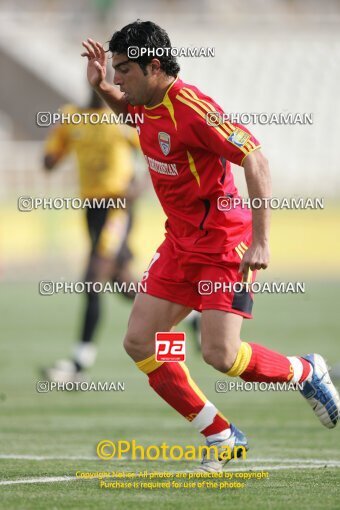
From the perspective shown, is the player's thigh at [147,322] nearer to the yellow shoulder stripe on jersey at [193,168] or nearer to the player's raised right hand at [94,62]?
the yellow shoulder stripe on jersey at [193,168]

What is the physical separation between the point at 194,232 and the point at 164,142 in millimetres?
476

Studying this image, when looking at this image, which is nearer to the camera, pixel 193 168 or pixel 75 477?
pixel 75 477

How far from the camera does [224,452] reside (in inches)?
216

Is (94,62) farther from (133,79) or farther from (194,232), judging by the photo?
(194,232)

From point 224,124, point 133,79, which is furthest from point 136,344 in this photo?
point 133,79

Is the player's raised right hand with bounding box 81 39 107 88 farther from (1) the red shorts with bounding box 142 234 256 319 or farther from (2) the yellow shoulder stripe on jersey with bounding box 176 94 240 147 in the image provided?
(1) the red shorts with bounding box 142 234 256 319

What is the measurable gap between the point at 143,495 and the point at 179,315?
1089 mm

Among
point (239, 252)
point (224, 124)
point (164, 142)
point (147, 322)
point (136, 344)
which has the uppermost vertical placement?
point (224, 124)

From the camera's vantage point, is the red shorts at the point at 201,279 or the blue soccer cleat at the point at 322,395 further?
the blue soccer cleat at the point at 322,395

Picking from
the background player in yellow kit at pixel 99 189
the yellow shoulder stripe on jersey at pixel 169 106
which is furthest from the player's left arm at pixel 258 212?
the background player in yellow kit at pixel 99 189

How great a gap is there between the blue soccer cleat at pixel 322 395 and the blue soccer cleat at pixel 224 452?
479mm

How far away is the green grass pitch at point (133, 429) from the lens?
4758 mm

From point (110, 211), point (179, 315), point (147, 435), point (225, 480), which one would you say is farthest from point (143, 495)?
point (110, 211)

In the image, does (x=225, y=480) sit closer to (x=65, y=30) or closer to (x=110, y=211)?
(x=110, y=211)
